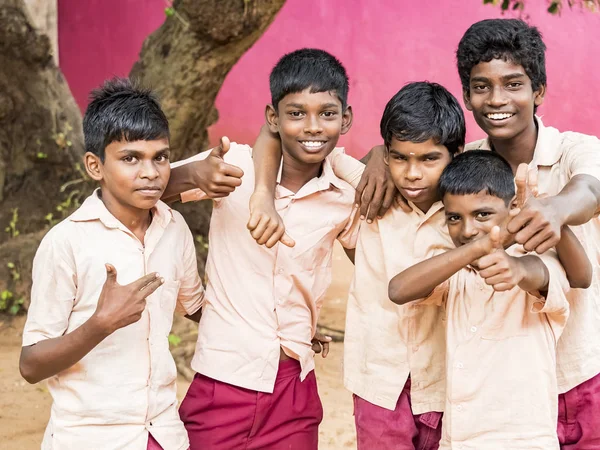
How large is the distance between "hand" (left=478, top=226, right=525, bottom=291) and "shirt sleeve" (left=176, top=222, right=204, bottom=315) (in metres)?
0.94

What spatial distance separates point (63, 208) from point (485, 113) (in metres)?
3.57

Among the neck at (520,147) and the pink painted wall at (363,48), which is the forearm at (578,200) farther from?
the pink painted wall at (363,48)

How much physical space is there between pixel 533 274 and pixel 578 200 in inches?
8.3

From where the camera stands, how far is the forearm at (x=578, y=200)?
6.35 feet

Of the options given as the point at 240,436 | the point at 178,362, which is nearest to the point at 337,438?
the point at 178,362

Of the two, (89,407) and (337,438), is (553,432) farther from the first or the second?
(337,438)

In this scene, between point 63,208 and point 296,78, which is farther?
point 63,208

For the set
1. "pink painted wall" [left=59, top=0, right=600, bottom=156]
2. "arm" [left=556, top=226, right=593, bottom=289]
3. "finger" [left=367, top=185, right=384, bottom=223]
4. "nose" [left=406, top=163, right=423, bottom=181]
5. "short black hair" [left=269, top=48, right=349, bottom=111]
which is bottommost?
"arm" [left=556, top=226, right=593, bottom=289]

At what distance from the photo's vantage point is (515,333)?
7.20ft

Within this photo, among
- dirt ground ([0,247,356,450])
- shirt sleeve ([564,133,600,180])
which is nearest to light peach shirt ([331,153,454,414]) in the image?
shirt sleeve ([564,133,600,180])

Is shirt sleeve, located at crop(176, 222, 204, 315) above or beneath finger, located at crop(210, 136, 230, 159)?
beneath

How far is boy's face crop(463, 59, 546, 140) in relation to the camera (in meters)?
2.34

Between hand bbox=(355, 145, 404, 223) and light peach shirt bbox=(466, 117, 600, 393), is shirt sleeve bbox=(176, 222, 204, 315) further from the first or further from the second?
light peach shirt bbox=(466, 117, 600, 393)

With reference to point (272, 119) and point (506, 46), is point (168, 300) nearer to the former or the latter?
point (272, 119)
